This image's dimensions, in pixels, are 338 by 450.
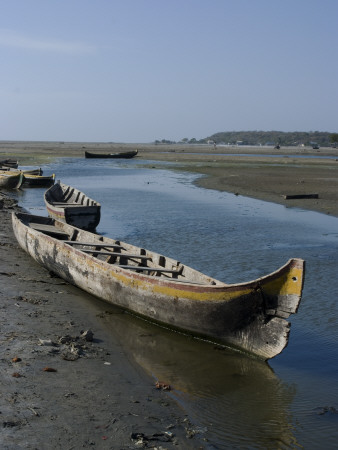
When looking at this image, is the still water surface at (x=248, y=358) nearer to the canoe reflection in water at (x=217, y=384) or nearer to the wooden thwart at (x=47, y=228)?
the canoe reflection in water at (x=217, y=384)

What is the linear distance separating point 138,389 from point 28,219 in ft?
31.1

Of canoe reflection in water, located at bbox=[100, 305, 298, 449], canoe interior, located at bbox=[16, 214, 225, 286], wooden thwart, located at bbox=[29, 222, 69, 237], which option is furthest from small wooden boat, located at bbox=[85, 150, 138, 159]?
canoe reflection in water, located at bbox=[100, 305, 298, 449]

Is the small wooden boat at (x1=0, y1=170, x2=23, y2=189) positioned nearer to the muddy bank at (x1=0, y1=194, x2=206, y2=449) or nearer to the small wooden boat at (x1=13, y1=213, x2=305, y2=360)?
the small wooden boat at (x1=13, y1=213, x2=305, y2=360)

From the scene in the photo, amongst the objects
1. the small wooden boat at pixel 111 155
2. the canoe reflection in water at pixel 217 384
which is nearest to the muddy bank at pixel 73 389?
the canoe reflection in water at pixel 217 384

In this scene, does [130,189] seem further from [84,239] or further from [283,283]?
[283,283]

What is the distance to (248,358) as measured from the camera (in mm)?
7934

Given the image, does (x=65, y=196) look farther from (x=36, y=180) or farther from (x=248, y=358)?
(x=248, y=358)

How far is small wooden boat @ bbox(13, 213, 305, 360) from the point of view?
24.5 ft

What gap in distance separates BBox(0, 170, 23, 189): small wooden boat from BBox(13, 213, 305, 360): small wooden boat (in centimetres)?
1916

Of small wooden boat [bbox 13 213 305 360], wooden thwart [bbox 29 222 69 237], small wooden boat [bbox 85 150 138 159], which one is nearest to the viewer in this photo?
small wooden boat [bbox 13 213 305 360]

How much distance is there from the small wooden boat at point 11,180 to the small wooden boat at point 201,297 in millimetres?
19160

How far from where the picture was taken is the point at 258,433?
233 inches

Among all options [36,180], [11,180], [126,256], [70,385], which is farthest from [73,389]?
[36,180]

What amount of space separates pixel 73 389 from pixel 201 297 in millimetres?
2553
